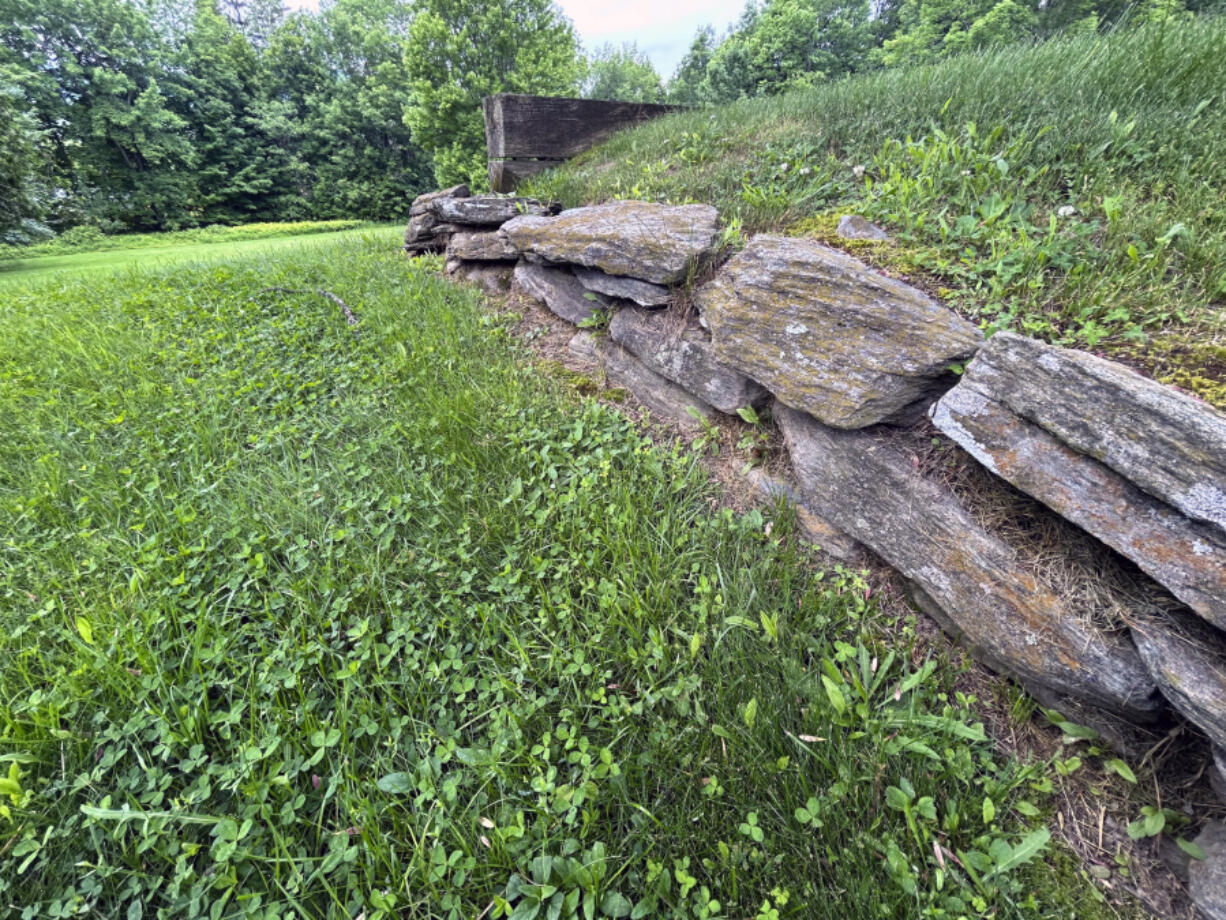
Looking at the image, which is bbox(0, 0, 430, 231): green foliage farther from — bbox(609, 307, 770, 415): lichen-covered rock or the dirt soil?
the dirt soil

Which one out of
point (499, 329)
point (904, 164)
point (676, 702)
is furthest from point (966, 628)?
point (499, 329)

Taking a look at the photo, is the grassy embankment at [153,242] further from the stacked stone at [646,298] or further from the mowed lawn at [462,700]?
the mowed lawn at [462,700]

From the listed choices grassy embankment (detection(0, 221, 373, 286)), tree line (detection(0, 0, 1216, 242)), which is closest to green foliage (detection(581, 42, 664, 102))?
tree line (detection(0, 0, 1216, 242))

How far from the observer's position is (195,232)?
17.9 metres

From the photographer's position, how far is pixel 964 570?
5.53 ft

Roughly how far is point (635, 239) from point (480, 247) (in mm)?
2341

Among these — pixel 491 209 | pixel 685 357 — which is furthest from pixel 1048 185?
pixel 491 209

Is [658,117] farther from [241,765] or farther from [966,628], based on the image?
[241,765]

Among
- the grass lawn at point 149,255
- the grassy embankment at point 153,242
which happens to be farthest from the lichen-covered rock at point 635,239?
the grassy embankment at point 153,242

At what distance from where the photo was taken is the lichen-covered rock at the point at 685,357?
2555mm

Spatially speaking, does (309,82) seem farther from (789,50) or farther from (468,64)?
(789,50)

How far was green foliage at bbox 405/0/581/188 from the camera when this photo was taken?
15.7 metres

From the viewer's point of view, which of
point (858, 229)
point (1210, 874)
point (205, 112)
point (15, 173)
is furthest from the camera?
point (205, 112)

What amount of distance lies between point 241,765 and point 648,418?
2.32 metres
